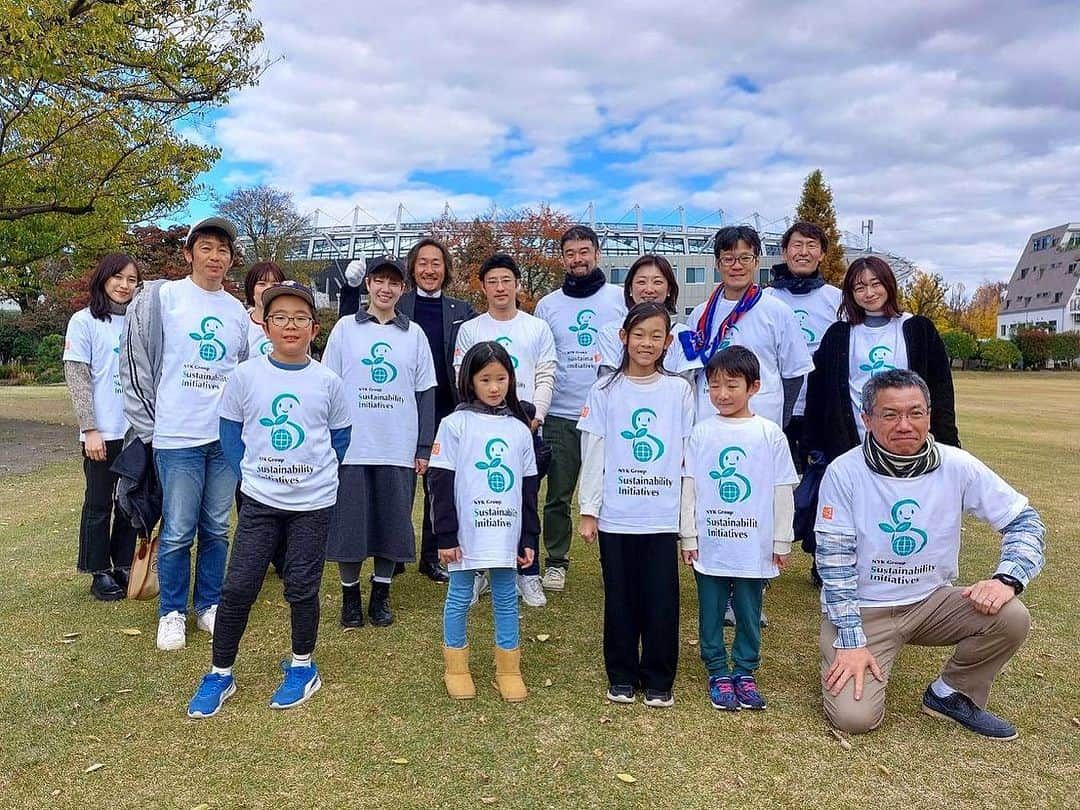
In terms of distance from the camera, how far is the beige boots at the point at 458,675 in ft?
11.6

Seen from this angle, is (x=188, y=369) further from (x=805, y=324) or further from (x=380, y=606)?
(x=805, y=324)

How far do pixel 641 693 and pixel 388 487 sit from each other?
5.90 ft

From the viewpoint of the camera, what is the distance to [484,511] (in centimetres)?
357

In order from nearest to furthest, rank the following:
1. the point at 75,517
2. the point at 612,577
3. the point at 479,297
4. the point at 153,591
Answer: the point at 612,577, the point at 153,591, the point at 75,517, the point at 479,297

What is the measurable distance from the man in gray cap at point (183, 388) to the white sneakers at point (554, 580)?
7.02ft

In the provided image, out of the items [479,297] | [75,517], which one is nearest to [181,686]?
[75,517]

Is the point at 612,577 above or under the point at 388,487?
under

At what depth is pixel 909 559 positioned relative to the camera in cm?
334

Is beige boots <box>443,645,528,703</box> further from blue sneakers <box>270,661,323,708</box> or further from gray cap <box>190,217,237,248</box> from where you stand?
gray cap <box>190,217,237,248</box>

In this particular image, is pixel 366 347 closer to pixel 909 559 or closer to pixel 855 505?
pixel 855 505

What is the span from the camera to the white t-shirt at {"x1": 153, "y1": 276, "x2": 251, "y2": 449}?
3.98 meters

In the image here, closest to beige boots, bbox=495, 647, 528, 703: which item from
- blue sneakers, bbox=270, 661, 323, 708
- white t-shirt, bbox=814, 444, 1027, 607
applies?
blue sneakers, bbox=270, 661, 323, 708

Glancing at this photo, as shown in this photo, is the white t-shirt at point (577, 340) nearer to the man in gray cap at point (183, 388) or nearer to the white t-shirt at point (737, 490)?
the white t-shirt at point (737, 490)

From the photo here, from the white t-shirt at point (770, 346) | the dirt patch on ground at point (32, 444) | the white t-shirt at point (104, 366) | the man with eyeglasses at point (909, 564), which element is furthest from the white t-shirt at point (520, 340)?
the dirt patch on ground at point (32, 444)
